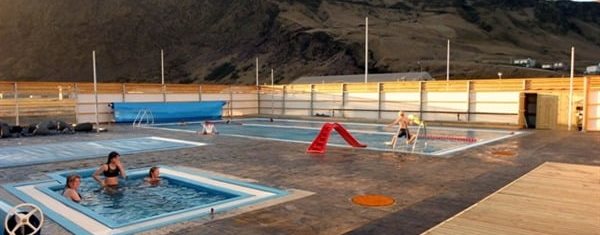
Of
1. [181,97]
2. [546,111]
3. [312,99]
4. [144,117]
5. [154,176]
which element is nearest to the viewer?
[154,176]

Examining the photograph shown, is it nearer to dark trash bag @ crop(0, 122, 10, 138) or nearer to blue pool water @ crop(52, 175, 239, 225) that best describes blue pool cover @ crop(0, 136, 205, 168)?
blue pool water @ crop(52, 175, 239, 225)

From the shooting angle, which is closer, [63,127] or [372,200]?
[372,200]

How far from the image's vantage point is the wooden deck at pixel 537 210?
4.54 meters

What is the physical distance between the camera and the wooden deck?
4.54 metres

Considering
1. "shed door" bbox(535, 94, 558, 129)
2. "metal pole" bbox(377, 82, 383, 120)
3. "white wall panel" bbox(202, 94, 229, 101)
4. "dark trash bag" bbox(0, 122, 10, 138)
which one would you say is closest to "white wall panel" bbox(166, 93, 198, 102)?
"white wall panel" bbox(202, 94, 229, 101)

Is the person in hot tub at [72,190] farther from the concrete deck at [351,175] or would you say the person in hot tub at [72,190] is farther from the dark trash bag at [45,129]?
the dark trash bag at [45,129]

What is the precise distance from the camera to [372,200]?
6.84 metres

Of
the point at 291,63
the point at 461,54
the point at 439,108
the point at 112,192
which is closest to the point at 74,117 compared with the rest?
the point at 112,192

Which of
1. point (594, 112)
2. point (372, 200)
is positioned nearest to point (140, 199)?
point (372, 200)

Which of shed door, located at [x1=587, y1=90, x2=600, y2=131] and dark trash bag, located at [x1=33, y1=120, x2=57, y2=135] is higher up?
shed door, located at [x1=587, y1=90, x2=600, y2=131]

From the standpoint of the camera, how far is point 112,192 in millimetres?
8773

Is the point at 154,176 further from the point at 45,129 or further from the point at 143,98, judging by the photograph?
the point at 143,98

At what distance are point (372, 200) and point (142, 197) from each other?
4320 mm

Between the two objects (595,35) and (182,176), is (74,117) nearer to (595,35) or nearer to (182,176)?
(182,176)
